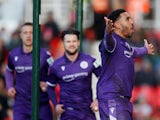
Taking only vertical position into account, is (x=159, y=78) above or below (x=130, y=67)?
below

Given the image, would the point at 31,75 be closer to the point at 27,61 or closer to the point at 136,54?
the point at 27,61

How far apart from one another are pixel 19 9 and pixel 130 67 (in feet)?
36.5

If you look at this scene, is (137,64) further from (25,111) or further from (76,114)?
(76,114)

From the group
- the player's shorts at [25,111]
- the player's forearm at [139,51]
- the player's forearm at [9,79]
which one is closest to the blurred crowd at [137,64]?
the player's forearm at [9,79]

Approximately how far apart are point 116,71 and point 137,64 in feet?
23.0

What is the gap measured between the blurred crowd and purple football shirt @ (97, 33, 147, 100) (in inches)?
194

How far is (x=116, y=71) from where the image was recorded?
44.2ft

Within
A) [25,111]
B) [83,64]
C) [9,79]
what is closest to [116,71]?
[83,64]

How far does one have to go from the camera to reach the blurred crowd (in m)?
19.6

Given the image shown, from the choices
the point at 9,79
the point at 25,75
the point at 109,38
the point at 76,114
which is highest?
the point at 109,38

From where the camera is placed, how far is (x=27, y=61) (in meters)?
16.2

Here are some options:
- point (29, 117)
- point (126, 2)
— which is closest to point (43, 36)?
point (126, 2)

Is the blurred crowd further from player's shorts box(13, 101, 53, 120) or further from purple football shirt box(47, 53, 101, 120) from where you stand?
purple football shirt box(47, 53, 101, 120)

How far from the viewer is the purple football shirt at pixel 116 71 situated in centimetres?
1346
